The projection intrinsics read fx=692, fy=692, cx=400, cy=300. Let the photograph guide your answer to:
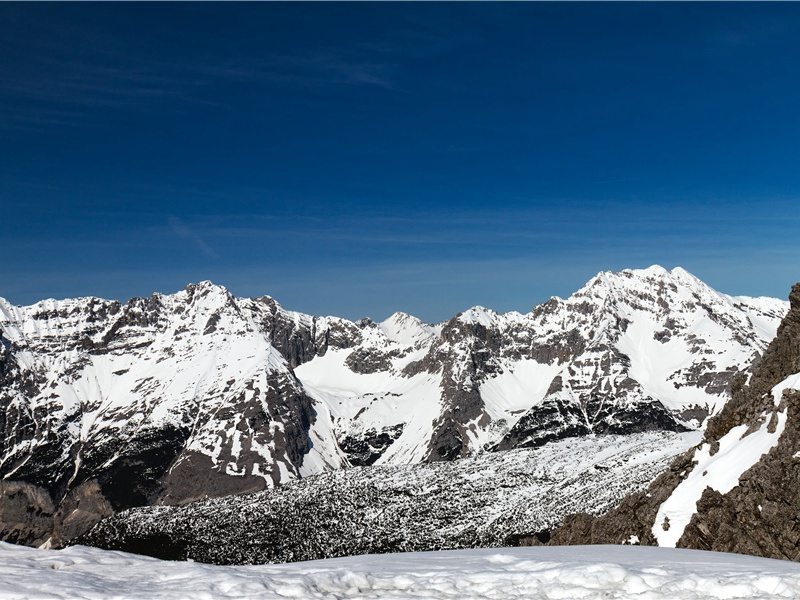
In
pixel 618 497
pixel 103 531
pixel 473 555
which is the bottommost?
pixel 103 531

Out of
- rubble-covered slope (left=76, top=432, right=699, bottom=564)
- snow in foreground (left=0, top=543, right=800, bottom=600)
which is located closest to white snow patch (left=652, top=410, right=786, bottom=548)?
snow in foreground (left=0, top=543, right=800, bottom=600)

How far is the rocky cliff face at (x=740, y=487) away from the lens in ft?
137

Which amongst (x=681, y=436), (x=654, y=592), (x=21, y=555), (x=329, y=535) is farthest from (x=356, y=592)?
(x=681, y=436)

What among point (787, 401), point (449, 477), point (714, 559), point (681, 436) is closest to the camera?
point (714, 559)

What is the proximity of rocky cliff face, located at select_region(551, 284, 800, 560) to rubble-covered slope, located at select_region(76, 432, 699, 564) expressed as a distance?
237 feet

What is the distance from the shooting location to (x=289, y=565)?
1756cm

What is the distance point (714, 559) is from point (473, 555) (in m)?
6.67

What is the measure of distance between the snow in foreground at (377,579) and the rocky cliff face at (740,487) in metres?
27.9

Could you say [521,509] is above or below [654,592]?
below

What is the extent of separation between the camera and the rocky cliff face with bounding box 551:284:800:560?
41.7 meters

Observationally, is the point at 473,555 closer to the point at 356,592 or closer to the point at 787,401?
the point at 356,592

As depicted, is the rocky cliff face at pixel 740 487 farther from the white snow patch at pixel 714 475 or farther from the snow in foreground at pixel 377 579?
the snow in foreground at pixel 377 579

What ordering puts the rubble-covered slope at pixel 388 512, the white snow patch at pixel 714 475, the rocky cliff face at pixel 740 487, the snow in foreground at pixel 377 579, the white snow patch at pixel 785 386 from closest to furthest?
1. the snow in foreground at pixel 377 579
2. the rocky cliff face at pixel 740 487
3. the white snow patch at pixel 714 475
4. the white snow patch at pixel 785 386
5. the rubble-covered slope at pixel 388 512

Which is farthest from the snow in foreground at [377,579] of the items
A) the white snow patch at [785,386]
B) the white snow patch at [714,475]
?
the white snow patch at [785,386]
